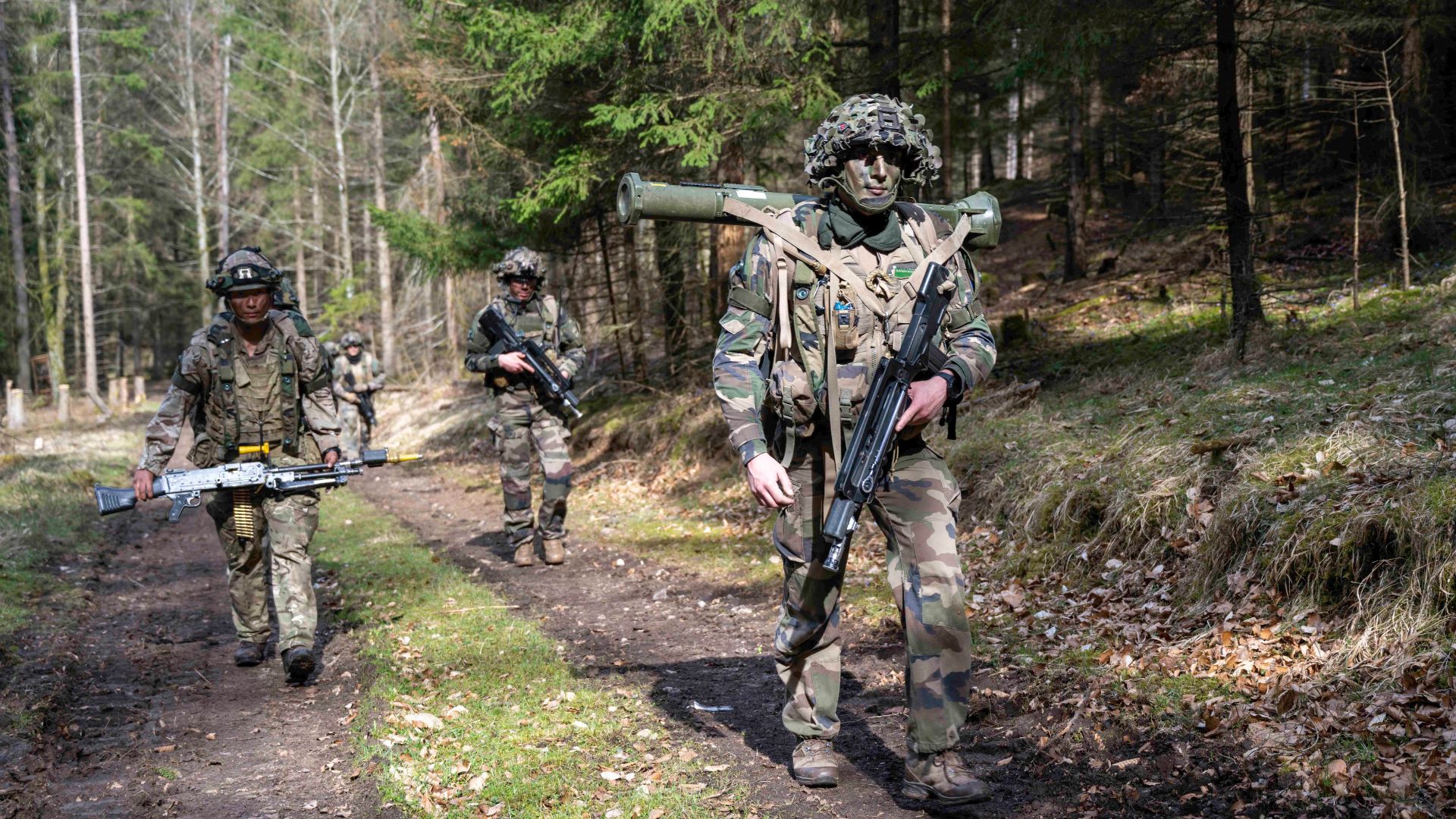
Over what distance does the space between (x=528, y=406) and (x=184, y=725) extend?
5.06 meters

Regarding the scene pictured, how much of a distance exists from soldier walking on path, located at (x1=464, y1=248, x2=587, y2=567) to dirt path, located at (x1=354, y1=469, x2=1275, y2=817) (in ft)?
1.27

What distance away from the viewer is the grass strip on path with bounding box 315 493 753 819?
4.45m

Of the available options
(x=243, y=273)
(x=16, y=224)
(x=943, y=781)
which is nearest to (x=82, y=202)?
(x=16, y=224)

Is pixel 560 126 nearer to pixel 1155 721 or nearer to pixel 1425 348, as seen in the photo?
pixel 1425 348

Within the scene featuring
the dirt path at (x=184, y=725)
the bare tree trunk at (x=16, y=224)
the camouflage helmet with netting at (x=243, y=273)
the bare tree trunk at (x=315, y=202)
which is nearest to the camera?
the dirt path at (x=184, y=725)

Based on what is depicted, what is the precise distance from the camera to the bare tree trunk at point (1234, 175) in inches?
362

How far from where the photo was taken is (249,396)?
659cm

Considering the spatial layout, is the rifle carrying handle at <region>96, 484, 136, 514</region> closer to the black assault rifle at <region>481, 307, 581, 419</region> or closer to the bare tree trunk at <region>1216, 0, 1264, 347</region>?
the black assault rifle at <region>481, 307, 581, 419</region>

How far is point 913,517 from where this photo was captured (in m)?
4.12

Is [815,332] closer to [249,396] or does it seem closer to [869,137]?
[869,137]

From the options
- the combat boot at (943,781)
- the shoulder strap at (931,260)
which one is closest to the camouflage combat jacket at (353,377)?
the shoulder strap at (931,260)

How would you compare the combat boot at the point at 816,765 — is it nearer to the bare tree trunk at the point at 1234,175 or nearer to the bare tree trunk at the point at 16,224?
the bare tree trunk at the point at 1234,175

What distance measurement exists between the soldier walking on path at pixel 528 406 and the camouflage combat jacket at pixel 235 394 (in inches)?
131

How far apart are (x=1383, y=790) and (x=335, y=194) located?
43919 millimetres
